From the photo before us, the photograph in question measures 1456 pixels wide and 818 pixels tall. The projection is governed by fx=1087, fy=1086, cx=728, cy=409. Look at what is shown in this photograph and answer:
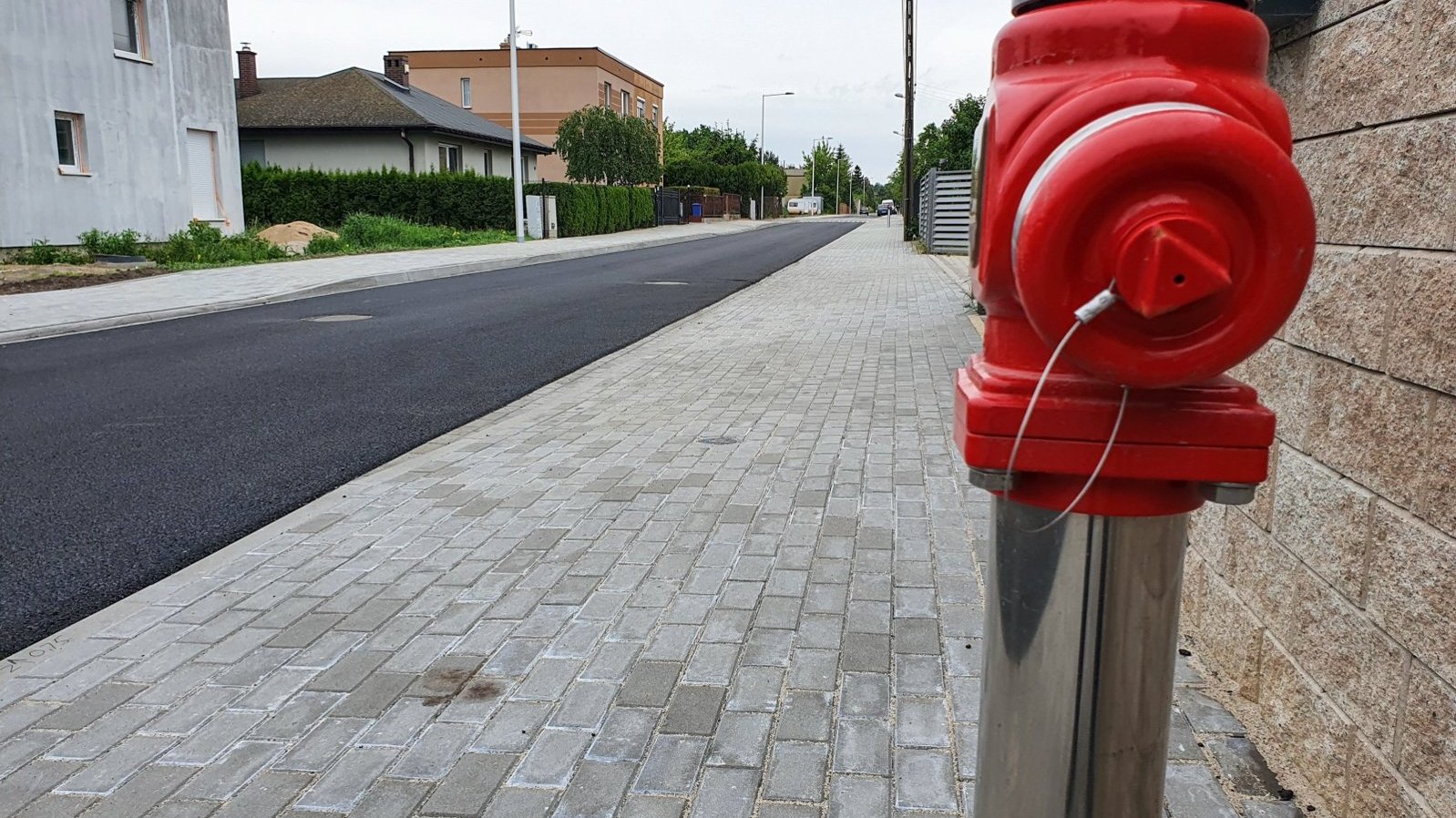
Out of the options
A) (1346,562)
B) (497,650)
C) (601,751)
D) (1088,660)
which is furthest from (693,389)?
(1088,660)

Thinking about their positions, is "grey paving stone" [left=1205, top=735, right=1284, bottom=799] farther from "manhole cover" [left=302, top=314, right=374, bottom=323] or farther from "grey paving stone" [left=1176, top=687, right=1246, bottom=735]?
"manhole cover" [left=302, top=314, right=374, bottom=323]

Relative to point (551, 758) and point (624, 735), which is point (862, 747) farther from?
point (551, 758)

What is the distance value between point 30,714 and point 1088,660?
9.70 ft

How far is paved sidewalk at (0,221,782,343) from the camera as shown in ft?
40.9

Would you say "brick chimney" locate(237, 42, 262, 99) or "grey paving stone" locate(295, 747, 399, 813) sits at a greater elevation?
"brick chimney" locate(237, 42, 262, 99)

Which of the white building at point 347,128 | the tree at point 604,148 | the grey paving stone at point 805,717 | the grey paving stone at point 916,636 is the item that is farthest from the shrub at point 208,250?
the tree at point 604,148

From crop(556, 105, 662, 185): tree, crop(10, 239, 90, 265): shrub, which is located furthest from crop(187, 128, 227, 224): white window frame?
crop(556, 105, 662, 185): tree

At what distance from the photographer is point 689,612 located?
369 centimetres

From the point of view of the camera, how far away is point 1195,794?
8.26ft

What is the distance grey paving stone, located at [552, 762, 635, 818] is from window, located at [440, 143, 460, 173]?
1507 inches

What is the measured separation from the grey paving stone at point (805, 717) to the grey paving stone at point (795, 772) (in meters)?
0.05

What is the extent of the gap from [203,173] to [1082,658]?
2908 centimetres

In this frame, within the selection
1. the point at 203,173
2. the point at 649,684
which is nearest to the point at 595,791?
the point at 649,684

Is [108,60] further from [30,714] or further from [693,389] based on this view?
[30,714]
